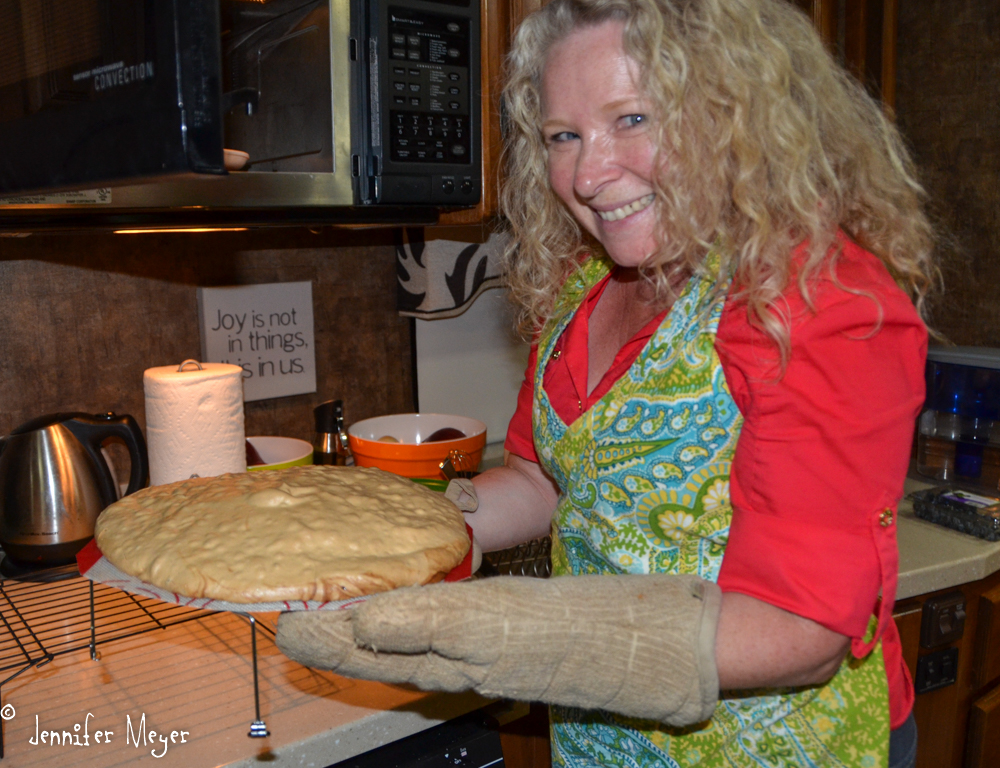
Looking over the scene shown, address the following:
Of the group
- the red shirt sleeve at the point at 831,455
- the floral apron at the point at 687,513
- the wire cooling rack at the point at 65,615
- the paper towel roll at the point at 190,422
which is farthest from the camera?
the paper towel roll at the point at 190,422

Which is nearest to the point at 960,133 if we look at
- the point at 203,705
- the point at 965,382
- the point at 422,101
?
the point at 965,382

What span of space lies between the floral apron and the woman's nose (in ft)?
0.46

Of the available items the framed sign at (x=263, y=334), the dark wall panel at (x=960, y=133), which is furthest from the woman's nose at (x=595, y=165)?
the dark wall panel at (x=960, y=133)

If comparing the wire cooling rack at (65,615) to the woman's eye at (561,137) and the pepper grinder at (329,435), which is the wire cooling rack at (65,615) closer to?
the pepper grinder at (329,435)

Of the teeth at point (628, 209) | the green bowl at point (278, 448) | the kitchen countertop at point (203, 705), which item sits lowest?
the kitchen countertop at point (203, 705)

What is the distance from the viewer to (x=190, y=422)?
4.41 ft

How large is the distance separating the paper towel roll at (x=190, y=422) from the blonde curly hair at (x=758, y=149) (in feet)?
2.53

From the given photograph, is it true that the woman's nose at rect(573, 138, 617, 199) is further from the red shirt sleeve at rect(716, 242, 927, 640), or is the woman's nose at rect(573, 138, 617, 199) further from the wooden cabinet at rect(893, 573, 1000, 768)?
the wooden cabinet at rect(893, 573, 1000, 768)

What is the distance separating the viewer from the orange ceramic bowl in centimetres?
152

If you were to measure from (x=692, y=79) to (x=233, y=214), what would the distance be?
0.72m

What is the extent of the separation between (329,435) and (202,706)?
75cm

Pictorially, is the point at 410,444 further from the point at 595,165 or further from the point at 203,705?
the point at 595,165

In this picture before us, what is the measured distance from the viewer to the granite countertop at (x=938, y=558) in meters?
1.35

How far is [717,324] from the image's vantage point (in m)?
0.83
